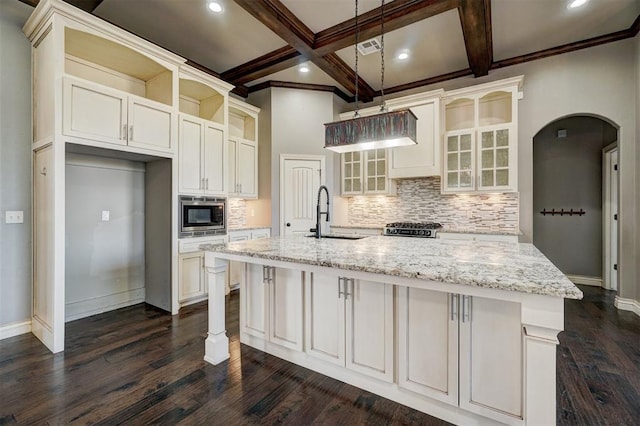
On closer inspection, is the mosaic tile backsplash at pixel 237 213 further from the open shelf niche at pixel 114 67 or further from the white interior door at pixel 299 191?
the open shelf niche at pixel 114 67

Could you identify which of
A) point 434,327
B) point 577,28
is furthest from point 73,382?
point 577,28

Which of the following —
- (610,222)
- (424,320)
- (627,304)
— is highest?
(610,222)

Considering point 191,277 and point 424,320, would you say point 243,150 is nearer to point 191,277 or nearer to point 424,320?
point 191,277

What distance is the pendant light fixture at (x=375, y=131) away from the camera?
2.22 m

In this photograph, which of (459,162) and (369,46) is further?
(459,162)

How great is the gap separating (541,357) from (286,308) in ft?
5.27

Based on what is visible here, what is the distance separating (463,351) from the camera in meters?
1.63

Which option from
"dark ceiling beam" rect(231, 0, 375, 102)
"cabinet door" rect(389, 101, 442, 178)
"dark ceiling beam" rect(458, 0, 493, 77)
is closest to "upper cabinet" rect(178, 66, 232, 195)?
"dark ceiling beam" rect(231, 0, 375, 102)

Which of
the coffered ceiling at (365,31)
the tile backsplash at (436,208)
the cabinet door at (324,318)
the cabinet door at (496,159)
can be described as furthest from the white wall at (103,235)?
the cabinet door at (496,159)

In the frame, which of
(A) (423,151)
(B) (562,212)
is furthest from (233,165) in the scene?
(B) (562,212)

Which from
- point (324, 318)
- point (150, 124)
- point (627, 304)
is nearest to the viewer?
point (324, 318)

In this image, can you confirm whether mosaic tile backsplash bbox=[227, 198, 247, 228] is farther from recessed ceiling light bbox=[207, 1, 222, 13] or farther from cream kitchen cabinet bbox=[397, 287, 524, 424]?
cream kitchen cabinet bbox=[397, 287, 524, 424]

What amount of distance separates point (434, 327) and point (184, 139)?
10.7 ft

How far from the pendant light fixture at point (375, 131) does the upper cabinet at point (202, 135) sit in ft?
6.39
